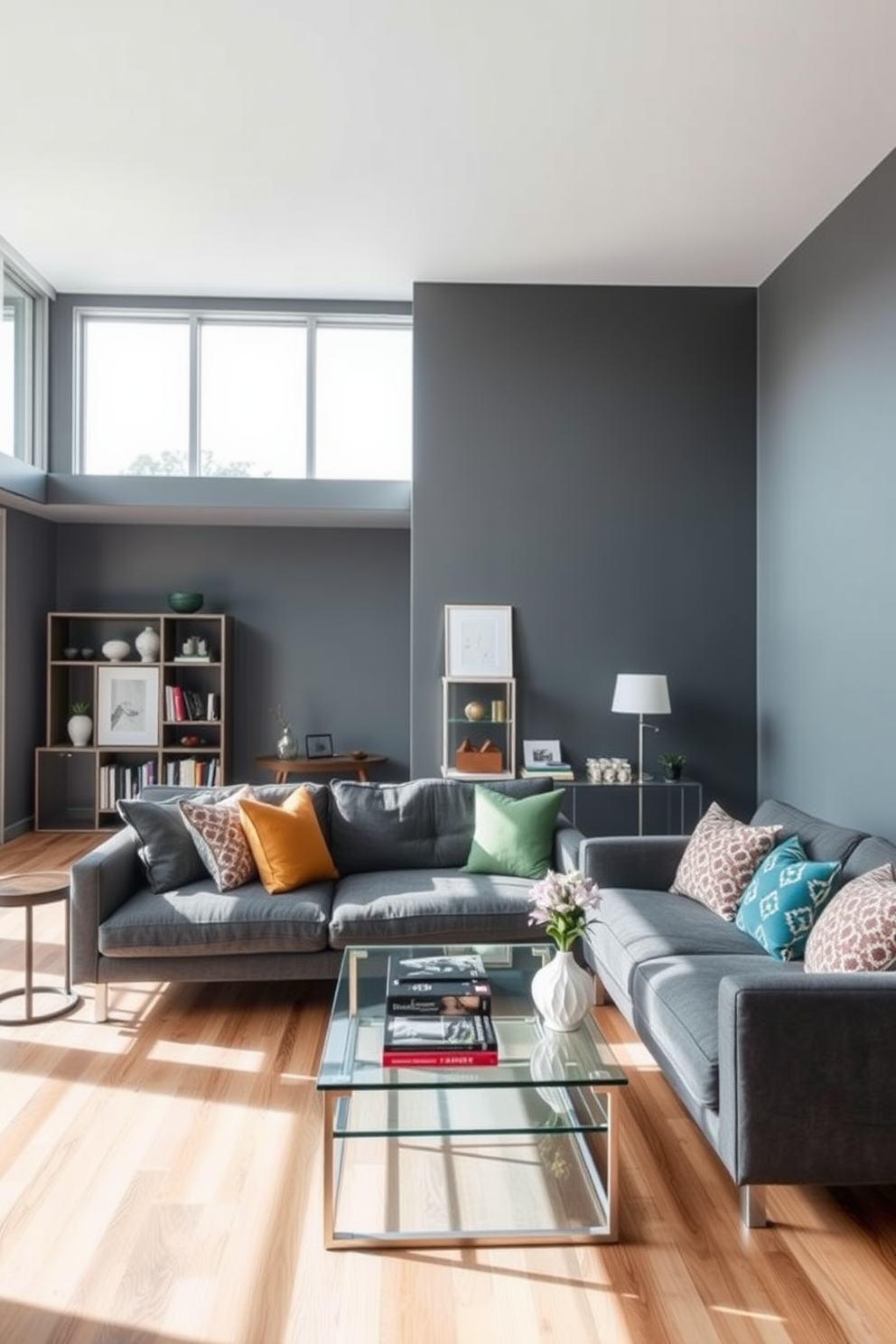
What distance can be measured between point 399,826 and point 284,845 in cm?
63

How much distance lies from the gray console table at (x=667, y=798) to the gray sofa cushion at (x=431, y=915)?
6.18ft

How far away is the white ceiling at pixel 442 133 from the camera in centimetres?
363

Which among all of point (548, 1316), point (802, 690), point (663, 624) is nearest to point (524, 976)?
point (548, 1316)

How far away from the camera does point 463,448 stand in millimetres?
6125

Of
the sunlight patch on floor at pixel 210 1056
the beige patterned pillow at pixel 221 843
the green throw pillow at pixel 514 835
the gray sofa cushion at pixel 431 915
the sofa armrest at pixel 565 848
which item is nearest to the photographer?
the sunlight patch on floor at pixel 210 1056

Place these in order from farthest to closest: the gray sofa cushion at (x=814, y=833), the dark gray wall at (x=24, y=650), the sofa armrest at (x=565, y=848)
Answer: the dark gray wall at (x=24, y=650) → the sofa armrest at (x=565, y=848) → the gray sofa cushion at (x=814, y=833)

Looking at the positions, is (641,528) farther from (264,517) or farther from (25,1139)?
(25,1139)

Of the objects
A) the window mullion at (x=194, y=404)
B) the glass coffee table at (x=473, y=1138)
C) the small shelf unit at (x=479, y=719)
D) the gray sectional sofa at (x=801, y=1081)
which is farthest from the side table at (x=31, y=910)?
the window mullion at (x=194, y=404)

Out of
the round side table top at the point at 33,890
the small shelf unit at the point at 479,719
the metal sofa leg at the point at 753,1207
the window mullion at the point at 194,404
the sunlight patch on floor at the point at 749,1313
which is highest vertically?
the window mullion at the point at 194,404

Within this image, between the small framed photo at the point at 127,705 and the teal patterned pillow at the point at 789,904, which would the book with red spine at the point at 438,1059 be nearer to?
the teal patterned pillow at the point at 789,904

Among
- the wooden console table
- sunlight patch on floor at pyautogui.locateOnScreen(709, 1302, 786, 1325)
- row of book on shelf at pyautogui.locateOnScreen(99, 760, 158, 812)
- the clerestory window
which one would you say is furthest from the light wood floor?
the clerestory window

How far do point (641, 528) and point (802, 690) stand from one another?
1470mm

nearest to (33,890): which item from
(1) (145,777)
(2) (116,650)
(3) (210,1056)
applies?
(3) (210,1056)

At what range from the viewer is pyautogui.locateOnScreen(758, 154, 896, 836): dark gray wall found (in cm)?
446
